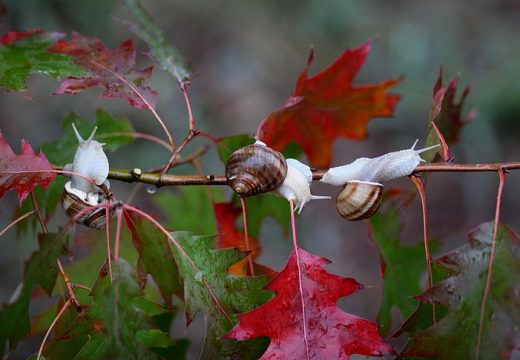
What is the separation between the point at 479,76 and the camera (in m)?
3.58

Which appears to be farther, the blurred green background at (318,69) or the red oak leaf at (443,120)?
the blurred green background at (318,69)

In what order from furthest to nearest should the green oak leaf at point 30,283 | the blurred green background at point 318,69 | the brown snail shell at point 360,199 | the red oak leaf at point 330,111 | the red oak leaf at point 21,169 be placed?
the blurred green background at point 318,69, the red oak leaf at point 330,111, the brown snail shell at point 360,199, the red oak leaf at point 21,169, the green oak leaf at point 30,283

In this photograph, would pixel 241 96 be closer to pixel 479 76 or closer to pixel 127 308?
pixel 479 76

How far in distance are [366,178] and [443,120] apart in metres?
0.26

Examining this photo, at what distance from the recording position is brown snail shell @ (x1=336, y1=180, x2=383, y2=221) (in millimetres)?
1006

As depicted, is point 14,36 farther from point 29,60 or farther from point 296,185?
point 296,185

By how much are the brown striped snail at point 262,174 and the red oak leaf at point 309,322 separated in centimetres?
16

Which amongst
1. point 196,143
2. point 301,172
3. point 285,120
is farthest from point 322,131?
point 196,143

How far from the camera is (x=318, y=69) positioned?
3574mm

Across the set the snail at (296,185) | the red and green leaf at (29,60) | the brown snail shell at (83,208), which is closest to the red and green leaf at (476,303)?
the snail at (296,185)

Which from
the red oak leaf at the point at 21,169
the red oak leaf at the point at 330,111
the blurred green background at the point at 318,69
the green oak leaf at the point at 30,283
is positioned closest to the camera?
the green oak leaf at the point at 30,283

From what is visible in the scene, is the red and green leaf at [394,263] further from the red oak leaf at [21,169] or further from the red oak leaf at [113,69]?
the red oak leaf at [21,169]

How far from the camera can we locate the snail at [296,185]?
1023mm

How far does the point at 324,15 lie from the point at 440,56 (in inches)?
34.0
